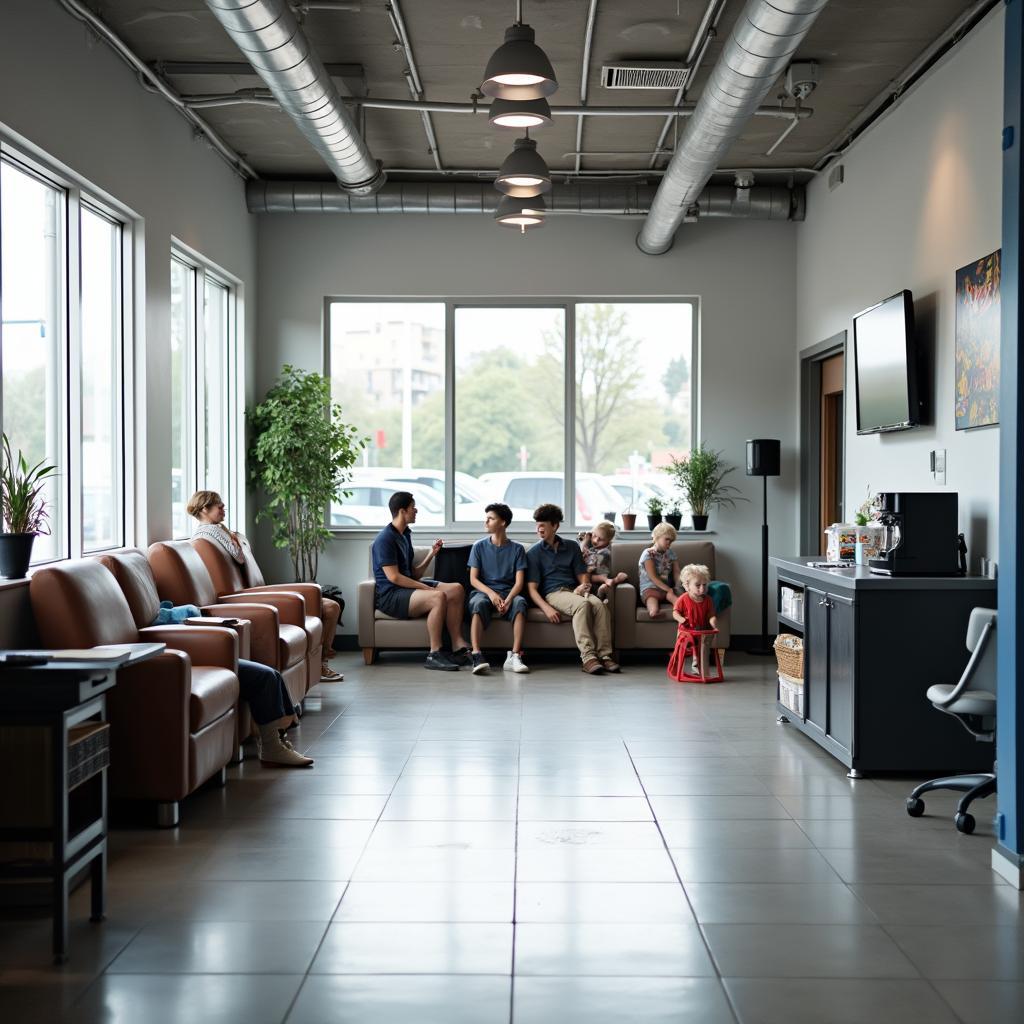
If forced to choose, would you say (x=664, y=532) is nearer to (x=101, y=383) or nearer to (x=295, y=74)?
(x=101, y=383)

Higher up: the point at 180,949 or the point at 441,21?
the point at 441,21

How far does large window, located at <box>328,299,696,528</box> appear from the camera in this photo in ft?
34.0

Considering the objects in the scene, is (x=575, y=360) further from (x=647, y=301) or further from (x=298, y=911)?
(x=298, y=911)

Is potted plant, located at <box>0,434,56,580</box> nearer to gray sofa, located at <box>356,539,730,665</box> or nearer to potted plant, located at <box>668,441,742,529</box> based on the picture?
gray sofa, located at <box>356,539,730,665</box>

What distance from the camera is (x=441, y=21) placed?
637 cm

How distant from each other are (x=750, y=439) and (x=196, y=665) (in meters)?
6.05

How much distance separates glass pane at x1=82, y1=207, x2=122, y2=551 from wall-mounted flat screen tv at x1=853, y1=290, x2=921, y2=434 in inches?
177

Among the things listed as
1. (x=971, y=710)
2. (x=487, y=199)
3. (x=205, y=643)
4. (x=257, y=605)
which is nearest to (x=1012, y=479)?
(x=971, y=710)

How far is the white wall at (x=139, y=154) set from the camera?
214 inches

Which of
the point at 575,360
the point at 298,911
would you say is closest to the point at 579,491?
the point at 575,360

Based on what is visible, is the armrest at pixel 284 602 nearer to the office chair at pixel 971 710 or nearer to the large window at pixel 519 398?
the large window at pixel 519 398

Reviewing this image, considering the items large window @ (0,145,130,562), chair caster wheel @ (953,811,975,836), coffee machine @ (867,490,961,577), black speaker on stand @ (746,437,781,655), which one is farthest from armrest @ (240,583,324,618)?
chair caster wheel @ (953,811,975,836)

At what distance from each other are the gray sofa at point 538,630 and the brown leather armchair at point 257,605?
6.72 feet

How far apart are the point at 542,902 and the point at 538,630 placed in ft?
17.7
